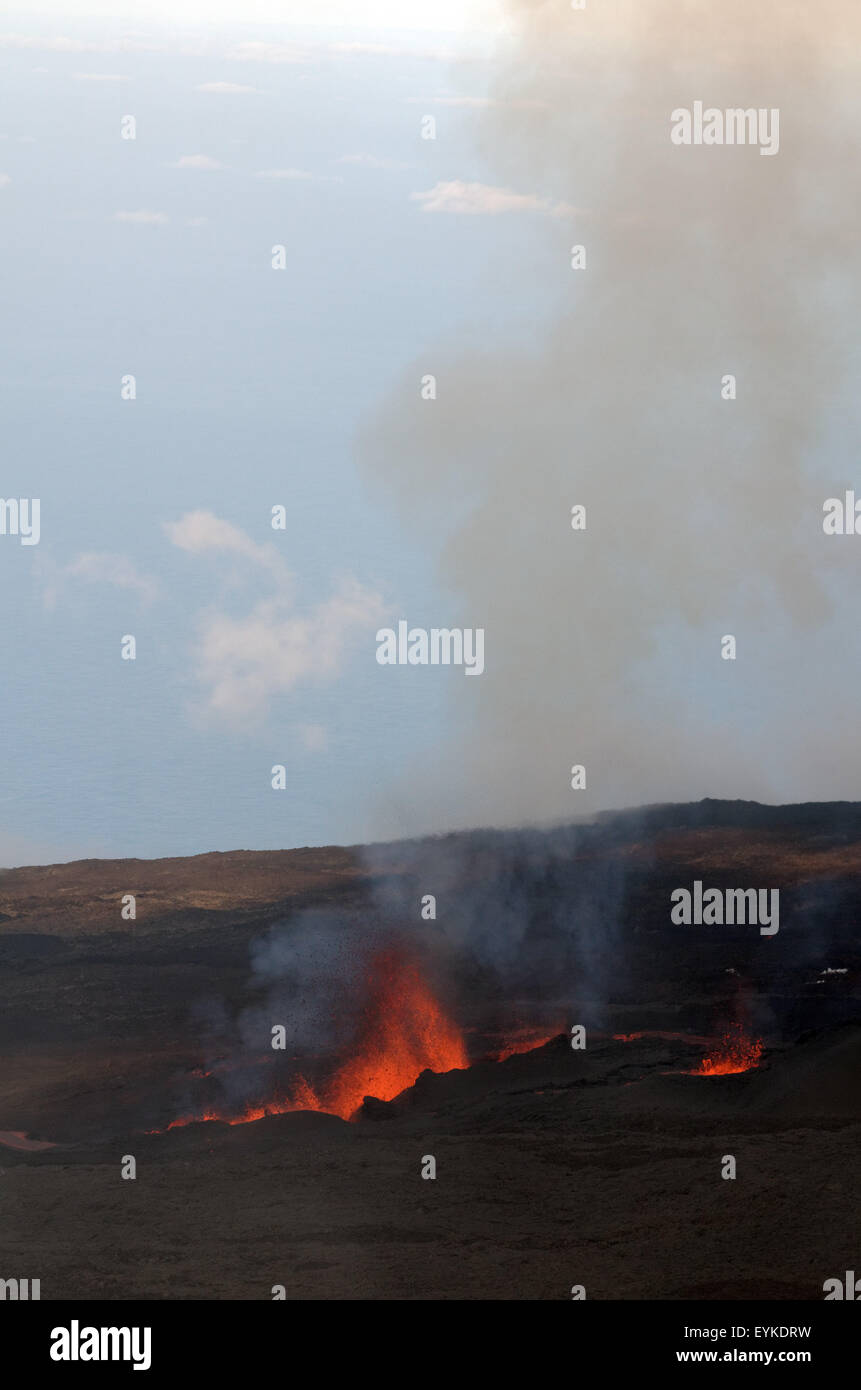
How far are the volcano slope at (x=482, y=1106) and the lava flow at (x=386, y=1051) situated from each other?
0.53m

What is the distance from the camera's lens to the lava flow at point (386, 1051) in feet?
69.1

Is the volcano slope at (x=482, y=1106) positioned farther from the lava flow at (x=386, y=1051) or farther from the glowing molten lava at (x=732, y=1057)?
the lava flow at (x=386, y=1051)

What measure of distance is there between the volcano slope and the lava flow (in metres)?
0.53

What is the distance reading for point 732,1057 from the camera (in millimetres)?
21109

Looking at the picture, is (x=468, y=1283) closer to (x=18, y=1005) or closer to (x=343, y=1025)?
(x=343, y=1025)

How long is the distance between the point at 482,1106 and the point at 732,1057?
11.1ft

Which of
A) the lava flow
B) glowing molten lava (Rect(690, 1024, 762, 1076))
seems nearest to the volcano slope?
glowing molten lava (Rect(690, 1024, 762, 1076))

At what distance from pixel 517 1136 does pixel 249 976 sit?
6720mm

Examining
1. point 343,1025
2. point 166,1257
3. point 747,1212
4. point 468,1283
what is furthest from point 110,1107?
point 747,1212

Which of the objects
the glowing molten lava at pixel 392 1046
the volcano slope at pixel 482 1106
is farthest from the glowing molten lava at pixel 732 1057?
the glowing molten lava at pixel 392 1046

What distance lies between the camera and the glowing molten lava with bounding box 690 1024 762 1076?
68.1ft

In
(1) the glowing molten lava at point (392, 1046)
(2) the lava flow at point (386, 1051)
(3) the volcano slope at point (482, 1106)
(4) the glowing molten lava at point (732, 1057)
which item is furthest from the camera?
(1) the glowing molten lava at point (392, 1046)

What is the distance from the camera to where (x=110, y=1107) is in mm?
21078

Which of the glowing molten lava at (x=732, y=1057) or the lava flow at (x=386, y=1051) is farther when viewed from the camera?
the lava flow at (x=386, y=1051)
